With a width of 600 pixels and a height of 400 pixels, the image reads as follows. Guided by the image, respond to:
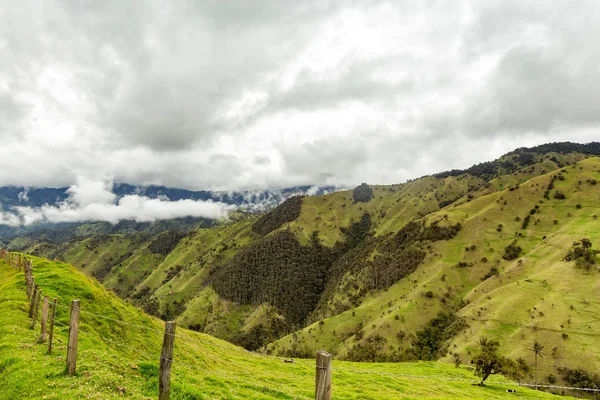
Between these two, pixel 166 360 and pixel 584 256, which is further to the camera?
pixel 584 256

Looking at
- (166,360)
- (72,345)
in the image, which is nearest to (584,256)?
(166,360)

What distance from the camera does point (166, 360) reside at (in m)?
13.4

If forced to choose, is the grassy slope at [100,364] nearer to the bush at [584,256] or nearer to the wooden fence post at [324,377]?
the wooden fence post at [324,377]

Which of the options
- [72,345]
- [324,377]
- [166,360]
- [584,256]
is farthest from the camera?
[584,256]

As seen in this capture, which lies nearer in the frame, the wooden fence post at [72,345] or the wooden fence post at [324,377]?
the wooden fence post at [324,377]

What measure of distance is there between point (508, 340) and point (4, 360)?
19347 cm

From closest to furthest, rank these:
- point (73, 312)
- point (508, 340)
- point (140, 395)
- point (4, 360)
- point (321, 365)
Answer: point (321, 365) → point (140, 395) → point (73, 312) → point (4, 360) → point (508, 340)

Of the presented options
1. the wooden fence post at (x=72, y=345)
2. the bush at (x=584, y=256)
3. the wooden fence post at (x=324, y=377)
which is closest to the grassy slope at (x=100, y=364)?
the wooden fence post at (x=72, y=345)

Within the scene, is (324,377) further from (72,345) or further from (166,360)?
(72,345)

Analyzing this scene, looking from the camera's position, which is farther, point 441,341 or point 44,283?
point 441,341

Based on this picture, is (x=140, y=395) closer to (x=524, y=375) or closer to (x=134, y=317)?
(x=134, y=317)

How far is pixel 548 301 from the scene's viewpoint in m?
168

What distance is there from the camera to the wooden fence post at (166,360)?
13219 mm

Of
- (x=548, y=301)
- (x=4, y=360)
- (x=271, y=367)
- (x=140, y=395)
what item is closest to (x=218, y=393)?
(x=140, y=395)
